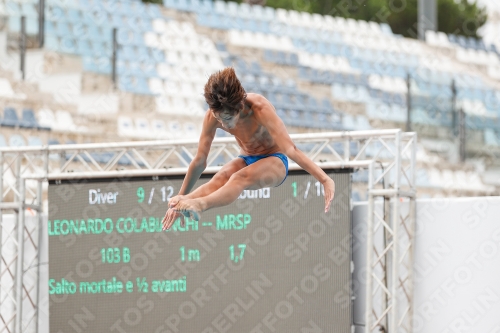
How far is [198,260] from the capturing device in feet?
26.7

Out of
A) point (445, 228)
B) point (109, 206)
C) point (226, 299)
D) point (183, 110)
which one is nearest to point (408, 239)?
point (445, 228)

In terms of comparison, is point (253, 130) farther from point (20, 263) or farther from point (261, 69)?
point (261, 69)

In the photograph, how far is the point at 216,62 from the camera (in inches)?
648

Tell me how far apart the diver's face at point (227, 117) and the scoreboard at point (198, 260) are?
3.13 m

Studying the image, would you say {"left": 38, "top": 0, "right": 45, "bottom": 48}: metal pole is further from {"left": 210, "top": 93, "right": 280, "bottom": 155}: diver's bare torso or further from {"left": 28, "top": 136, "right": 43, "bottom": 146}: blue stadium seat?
{"left": 210, "top": 93, "right": 280, "bottom": 155}: diver's bare torso

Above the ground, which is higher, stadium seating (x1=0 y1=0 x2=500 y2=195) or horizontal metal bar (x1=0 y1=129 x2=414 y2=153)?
stadium seating (x1=0 y1=0 x2=500 y2=195)

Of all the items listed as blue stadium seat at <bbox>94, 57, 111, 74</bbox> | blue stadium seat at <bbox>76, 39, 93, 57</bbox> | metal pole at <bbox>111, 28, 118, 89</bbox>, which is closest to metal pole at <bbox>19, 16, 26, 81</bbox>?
blue stadium seat at <bbox>76, 39, 93, 57</bbox>

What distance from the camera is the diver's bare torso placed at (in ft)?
16.4

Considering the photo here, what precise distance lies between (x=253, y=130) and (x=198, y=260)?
3.21 metres

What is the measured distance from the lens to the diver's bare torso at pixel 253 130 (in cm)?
500

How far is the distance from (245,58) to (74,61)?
12.7ft

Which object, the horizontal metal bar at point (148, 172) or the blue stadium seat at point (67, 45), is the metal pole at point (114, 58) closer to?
the blue stadium seat at point (67, 45)

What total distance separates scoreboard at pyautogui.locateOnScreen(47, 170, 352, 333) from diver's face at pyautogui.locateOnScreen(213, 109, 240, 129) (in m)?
3.13

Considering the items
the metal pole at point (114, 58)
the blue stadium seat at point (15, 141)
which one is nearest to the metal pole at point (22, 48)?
the metal pole at point (114, 58)
